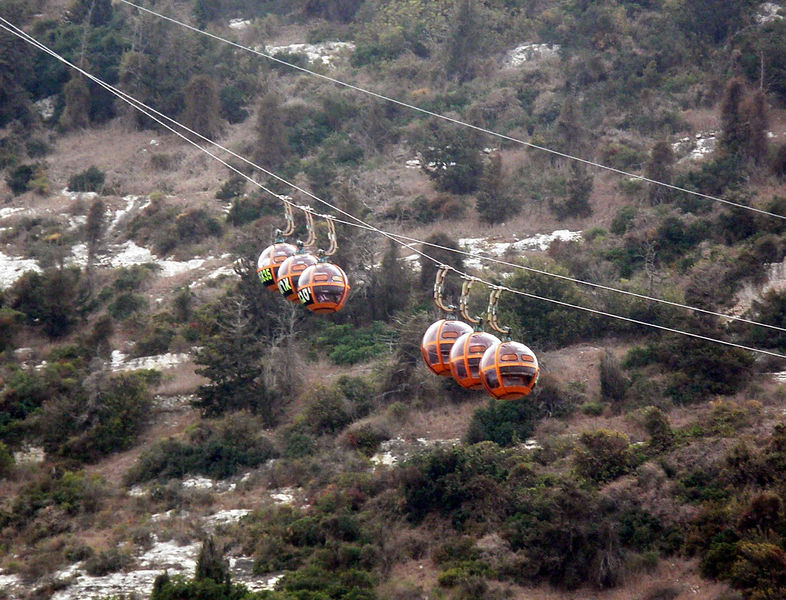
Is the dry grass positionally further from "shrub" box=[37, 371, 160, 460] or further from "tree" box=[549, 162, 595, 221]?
"tree" box=[549, 162, 595, 221]

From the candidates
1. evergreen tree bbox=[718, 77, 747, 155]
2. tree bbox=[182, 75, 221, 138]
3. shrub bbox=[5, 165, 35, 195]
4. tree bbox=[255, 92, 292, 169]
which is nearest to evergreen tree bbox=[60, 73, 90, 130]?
shrub bbox=[5, 165, 35, 195]

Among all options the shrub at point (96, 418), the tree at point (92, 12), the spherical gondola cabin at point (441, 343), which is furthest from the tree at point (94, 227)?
the spherical gondola cabin at point (441, 343)

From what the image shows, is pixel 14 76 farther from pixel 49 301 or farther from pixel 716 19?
pixel 716 19

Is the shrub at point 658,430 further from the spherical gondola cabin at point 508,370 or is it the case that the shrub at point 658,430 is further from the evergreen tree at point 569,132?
the evergreen tree at point 569,132

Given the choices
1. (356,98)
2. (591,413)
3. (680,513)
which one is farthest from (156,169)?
(680,513)

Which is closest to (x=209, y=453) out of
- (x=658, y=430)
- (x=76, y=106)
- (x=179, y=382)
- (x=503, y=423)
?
(x=179, y=382)

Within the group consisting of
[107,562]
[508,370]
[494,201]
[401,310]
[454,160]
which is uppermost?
[508,370]
